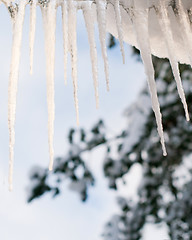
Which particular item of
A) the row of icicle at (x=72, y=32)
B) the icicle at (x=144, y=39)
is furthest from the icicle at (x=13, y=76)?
the icicle at (x=144, y=39)

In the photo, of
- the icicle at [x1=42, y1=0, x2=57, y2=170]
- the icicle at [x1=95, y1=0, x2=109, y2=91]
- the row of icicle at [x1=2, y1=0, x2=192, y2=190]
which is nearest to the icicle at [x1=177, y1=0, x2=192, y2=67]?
the row of icicle at [x1=2, y1=0, x2=192, y2=190]

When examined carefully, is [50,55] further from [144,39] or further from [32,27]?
[144,39]

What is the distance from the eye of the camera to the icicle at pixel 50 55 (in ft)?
3.54

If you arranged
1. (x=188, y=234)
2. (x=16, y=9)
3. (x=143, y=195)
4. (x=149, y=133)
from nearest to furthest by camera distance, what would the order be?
(x=16, y=9) < (x=149, y=133) < (x=188, y=234) < (x=143, y=195)

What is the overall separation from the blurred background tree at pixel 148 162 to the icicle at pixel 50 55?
9.44 ft

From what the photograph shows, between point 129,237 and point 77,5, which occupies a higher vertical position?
point 77,5

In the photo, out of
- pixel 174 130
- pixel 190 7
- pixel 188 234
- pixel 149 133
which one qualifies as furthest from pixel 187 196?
pixel 190 7

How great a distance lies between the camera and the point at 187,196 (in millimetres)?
4832

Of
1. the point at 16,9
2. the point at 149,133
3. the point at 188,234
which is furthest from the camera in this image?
the point at 188,234

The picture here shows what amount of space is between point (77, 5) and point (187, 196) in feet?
13.4

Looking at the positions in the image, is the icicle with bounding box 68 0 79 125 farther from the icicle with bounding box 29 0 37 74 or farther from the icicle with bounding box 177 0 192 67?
the icicle with bounding box 177 0 192 67

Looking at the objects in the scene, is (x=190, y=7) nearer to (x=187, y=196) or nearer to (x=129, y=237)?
(x=187, y=196)

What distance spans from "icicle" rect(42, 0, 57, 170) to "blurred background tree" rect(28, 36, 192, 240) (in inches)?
113

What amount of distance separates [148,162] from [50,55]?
3850 mm
